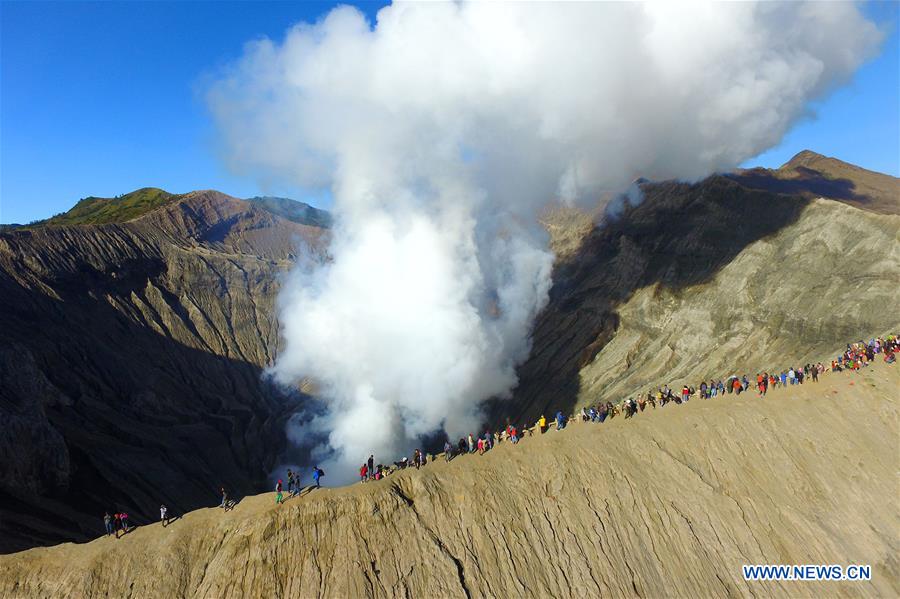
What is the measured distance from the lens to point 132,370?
54594mm

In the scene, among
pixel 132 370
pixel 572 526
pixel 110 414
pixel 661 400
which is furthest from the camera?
pixel 132 370

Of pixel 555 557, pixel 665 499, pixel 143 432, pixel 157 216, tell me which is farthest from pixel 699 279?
pixel 157 216

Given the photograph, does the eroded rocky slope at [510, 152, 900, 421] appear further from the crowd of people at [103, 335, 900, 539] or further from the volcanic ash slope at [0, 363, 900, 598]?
the volcanic ash slope at [0, 363, 900, 598]

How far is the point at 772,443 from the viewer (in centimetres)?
2430

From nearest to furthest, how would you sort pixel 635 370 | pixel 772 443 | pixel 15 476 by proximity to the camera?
pixel 772 443
pixel 15 476
pixel 635 370

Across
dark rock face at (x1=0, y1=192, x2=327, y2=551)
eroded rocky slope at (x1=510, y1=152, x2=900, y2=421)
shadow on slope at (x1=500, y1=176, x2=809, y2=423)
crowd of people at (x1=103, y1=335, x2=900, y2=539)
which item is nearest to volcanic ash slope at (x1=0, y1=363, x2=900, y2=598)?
crowd of people at (x1=103, y1=335, x2=900, y2=539)

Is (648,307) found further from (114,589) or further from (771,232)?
(114,589)

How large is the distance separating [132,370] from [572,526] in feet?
162

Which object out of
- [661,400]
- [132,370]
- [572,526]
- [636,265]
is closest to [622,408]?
[661,400]

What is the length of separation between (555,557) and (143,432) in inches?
1526

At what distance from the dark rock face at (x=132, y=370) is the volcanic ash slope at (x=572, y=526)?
9960 millimetres

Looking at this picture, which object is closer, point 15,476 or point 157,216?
point 15,476

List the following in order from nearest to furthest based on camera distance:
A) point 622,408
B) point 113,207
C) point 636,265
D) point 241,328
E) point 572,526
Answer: point 572,526 → point 622,408 → point 636,265 → point 241,328 → point 113,207

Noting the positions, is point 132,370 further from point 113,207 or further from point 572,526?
point 113,207
